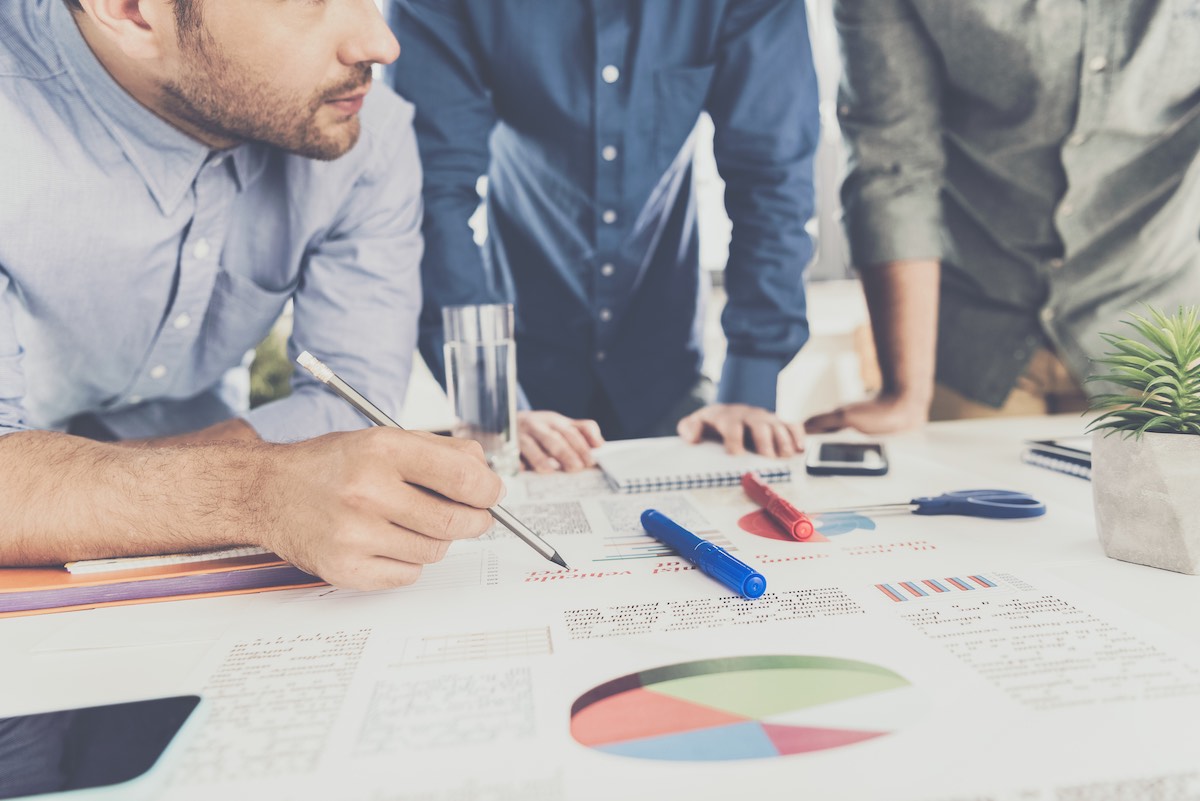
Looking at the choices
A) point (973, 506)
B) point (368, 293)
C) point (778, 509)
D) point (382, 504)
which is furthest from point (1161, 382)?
point (368, 293)

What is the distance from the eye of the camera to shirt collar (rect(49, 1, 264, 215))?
40.2 inches

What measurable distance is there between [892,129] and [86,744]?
1.40 metres

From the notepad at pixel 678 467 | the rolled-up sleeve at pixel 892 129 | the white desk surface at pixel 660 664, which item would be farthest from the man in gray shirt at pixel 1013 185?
Answer: the white desk surface at pixel 660 664

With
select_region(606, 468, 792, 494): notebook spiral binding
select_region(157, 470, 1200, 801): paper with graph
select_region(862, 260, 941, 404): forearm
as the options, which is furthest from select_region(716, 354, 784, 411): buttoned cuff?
select_region(157, 470, 1200, 801): paper with graph

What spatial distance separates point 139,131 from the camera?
1.07 metres

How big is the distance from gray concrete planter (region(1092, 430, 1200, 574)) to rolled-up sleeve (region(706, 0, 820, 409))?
82cm

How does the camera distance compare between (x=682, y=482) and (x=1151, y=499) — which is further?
(x=682, y=482)

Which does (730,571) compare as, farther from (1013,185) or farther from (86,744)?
(1013,185)

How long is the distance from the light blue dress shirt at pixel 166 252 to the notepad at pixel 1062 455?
0.84 m

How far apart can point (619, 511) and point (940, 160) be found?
96 cm

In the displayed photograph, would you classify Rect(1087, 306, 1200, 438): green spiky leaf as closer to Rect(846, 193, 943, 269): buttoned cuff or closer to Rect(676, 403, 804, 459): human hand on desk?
Rect(676, 403, 804, 459): human hand on desk

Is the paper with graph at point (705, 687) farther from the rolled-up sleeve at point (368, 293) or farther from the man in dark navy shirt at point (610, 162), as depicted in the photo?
the man in dark navy shirt at point (610, 162)

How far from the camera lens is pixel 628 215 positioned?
158 cm

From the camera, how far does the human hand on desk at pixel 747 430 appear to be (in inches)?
43.1
